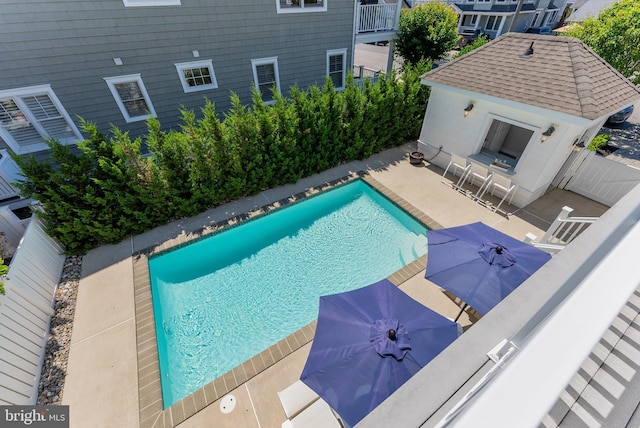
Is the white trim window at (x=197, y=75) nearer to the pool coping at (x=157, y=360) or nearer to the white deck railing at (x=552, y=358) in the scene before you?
the pool coping at (x=157, y=360)

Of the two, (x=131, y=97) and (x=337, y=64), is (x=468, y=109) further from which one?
(x=131, y=97)

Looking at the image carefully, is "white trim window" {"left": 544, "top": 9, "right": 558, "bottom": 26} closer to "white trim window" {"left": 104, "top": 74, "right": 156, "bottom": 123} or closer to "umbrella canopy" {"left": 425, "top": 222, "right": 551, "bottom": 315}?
"umbrella canopy" {"left": 425, "top": 222, "right": 551, "bottom": 315}

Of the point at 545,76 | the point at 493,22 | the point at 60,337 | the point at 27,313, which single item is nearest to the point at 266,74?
the point at 545,76

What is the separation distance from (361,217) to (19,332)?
29.0 feet

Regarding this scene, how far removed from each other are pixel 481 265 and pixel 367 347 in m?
3.04

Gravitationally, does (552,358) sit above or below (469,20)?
below

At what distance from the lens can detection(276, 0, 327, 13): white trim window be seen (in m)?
11.6

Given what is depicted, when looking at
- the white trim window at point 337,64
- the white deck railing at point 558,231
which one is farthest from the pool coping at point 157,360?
the white trim window at point 337,64

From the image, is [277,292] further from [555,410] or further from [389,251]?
[555,410]

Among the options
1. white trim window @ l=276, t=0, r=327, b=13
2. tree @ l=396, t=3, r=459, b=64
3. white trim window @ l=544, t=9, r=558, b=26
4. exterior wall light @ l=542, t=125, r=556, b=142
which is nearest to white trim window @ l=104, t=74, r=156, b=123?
white trim window @ l=276, t=0, r=327, b=13

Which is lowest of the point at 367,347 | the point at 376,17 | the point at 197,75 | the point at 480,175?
Answer: the point at 480,175

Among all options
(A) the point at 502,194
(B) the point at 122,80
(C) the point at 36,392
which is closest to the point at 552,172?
(A) the point at 502,194

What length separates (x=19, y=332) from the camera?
510 centimetres

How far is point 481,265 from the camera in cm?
512
